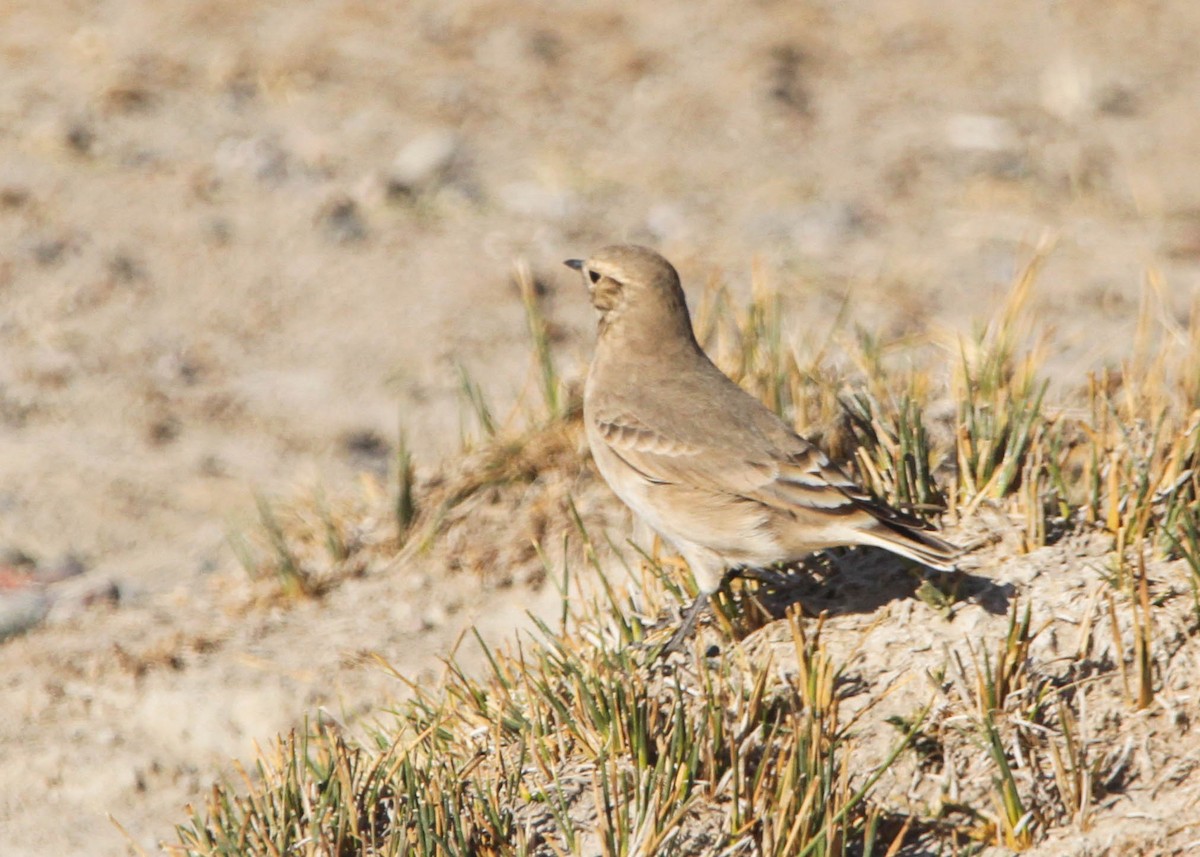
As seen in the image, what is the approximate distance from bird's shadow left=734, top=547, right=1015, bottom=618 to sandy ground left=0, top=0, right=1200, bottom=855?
1121 mm

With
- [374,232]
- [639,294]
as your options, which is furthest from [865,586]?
[374,232]

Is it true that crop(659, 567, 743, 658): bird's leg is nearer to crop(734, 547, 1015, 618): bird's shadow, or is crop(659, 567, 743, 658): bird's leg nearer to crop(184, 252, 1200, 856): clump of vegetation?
crop(184, 252, 1200, 856): clump of vegetation

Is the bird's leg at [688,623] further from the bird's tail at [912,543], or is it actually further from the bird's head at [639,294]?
the bird's head at [639,294]

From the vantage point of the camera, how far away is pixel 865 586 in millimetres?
4441

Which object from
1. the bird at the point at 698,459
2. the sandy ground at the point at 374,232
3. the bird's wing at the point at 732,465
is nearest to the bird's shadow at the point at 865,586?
the bird at the point at 698,459

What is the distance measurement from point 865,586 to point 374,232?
4824 mm

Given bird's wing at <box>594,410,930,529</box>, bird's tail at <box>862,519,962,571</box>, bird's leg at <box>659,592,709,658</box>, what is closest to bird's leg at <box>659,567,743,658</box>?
bird's leg at <box>659,592,709,658</box>

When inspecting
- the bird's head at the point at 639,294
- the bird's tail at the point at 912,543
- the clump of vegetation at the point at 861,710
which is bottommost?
the clump of vegetation at the point at 861,710

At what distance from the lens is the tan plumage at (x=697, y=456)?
13.5ft

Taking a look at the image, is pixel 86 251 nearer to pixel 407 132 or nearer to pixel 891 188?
pixel 407 132

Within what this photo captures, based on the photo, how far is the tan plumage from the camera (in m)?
4.11

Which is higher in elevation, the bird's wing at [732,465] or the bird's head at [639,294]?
the bird's head at [639,294]

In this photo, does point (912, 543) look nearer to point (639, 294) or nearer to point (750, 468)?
point (750, 468)

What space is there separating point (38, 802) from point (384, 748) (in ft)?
4.76
